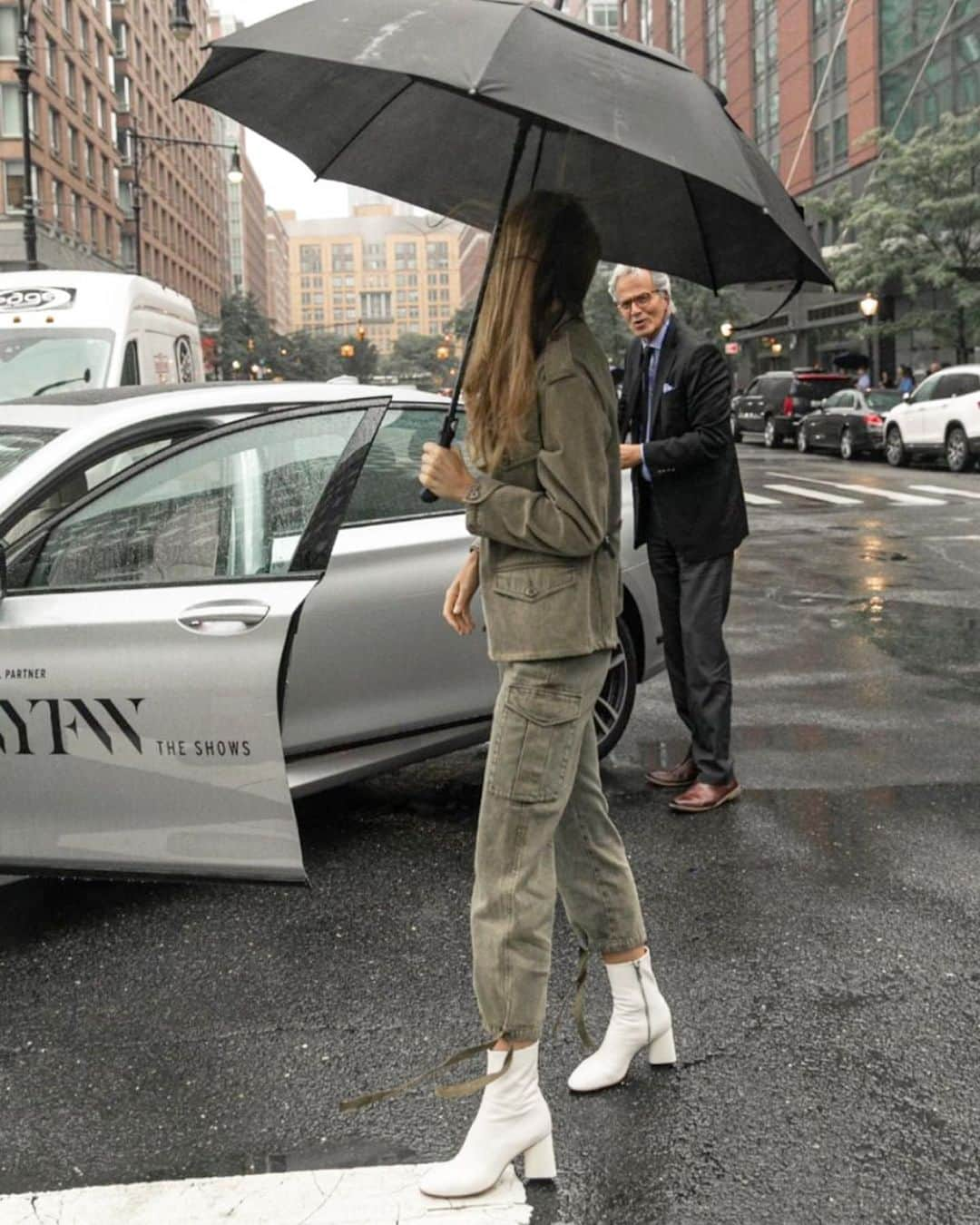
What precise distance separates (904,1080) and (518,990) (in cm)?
100

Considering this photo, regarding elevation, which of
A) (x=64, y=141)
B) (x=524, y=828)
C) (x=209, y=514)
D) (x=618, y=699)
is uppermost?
(x=64, y=141)

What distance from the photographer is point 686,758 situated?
5.41m

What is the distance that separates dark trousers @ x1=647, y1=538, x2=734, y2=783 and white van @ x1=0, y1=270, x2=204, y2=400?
7.11 m

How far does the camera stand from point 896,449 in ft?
80.1

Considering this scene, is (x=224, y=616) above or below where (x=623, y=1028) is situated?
above

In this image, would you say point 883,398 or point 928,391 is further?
point 883,398

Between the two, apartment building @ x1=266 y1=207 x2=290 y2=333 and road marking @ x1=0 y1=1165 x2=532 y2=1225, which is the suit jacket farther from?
apartment building @ x1=266 y1=207 x2=290 y2=333

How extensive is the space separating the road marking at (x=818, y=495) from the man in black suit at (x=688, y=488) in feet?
43.3

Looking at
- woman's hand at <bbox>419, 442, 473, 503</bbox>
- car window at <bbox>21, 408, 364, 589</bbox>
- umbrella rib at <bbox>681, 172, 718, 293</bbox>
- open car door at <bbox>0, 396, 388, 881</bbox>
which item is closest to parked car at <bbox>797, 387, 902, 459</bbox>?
car window at <bbox>21, 408, 364, 589</bbox>

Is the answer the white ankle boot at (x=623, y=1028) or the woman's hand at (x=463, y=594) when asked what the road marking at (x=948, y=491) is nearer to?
the white ankle boot at (x=623, y=1028)

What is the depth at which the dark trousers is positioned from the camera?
4.71 metres

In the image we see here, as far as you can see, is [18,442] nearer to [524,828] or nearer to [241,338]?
[524,828]

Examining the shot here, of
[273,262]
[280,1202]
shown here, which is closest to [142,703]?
[280,1202]

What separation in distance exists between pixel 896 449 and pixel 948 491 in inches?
238
